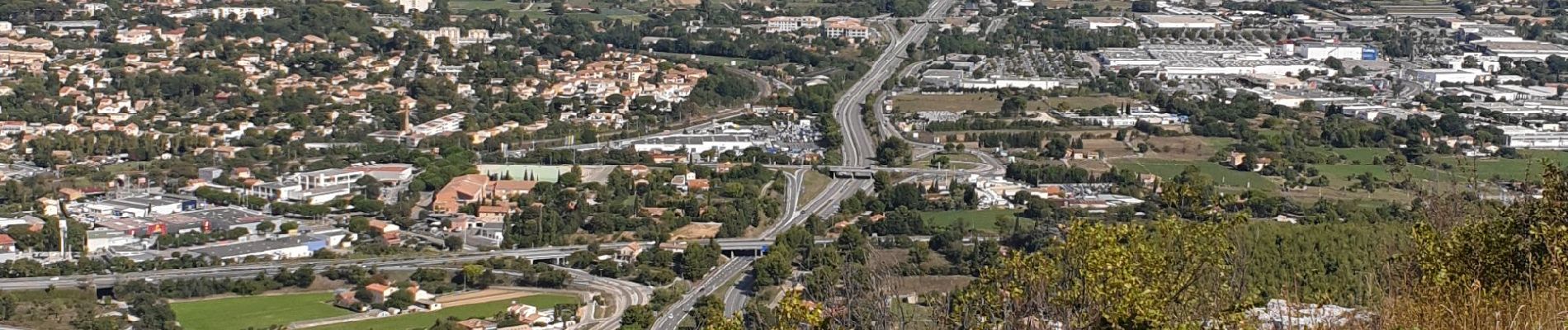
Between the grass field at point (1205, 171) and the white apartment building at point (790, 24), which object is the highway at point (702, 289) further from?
the white apartment building at point (790, 24)

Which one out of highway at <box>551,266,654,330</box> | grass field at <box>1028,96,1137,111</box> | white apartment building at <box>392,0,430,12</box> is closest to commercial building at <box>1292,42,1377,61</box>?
grass field at <box>1028,96,1137,111</box>

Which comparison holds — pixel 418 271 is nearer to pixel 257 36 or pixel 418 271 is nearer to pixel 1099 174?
pixel 1099 174

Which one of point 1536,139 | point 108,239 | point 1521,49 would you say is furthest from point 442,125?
point 1521,49

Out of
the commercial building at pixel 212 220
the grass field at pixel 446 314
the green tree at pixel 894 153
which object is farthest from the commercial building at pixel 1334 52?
the grass field at pixel 446 314

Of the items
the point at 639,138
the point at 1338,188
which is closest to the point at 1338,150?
the point at 1338,188

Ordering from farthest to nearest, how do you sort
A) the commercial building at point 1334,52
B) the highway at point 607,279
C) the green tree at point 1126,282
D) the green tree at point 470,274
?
1. the commercial building at point 1334,52
2. the green tree at point 470,274
3. the highway at point 607,279
4. the green tree at point 1126,282

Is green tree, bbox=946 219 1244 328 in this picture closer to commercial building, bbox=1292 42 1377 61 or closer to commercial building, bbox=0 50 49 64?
commercial building, bbox=0 50 49 64
